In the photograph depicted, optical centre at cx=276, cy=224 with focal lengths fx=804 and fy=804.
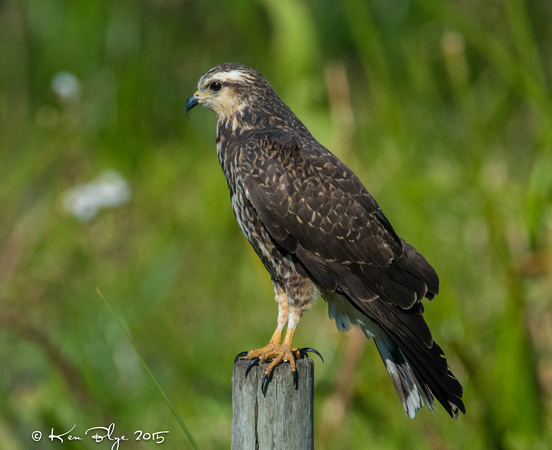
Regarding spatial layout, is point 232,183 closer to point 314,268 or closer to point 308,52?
point 314,268

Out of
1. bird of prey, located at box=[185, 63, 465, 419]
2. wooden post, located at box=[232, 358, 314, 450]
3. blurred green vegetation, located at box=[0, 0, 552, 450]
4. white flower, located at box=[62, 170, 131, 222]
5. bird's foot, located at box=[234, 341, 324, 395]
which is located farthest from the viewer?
white flower, located at box=[62, 170, 131, 222]

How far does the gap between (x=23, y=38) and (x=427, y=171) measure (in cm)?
419

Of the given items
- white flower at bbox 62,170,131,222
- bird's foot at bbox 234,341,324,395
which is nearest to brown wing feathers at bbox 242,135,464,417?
bird's foot at bbox 234,341,324,395

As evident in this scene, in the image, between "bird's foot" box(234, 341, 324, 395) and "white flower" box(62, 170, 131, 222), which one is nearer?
"bird's foot" box(234, 341, 324, 395)

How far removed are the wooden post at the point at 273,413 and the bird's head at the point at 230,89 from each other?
1294 millimetres

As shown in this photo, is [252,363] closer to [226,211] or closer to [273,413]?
[273,413]

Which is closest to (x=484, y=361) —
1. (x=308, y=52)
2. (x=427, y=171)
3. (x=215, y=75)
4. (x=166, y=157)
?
(x=427, y=171)

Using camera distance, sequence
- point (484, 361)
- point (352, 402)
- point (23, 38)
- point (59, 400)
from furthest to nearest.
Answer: point (23, 38) → point (484, 361) → point (59, 400) → point (352, 402)

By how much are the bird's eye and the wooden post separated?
1.39 metres

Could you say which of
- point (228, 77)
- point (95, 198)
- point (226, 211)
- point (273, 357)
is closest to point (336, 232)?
point (273, 357)

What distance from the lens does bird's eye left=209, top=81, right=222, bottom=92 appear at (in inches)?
142

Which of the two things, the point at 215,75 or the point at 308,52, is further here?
the point at 308,52

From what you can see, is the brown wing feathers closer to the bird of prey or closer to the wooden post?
the bird of prey

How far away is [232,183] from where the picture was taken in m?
3.32
